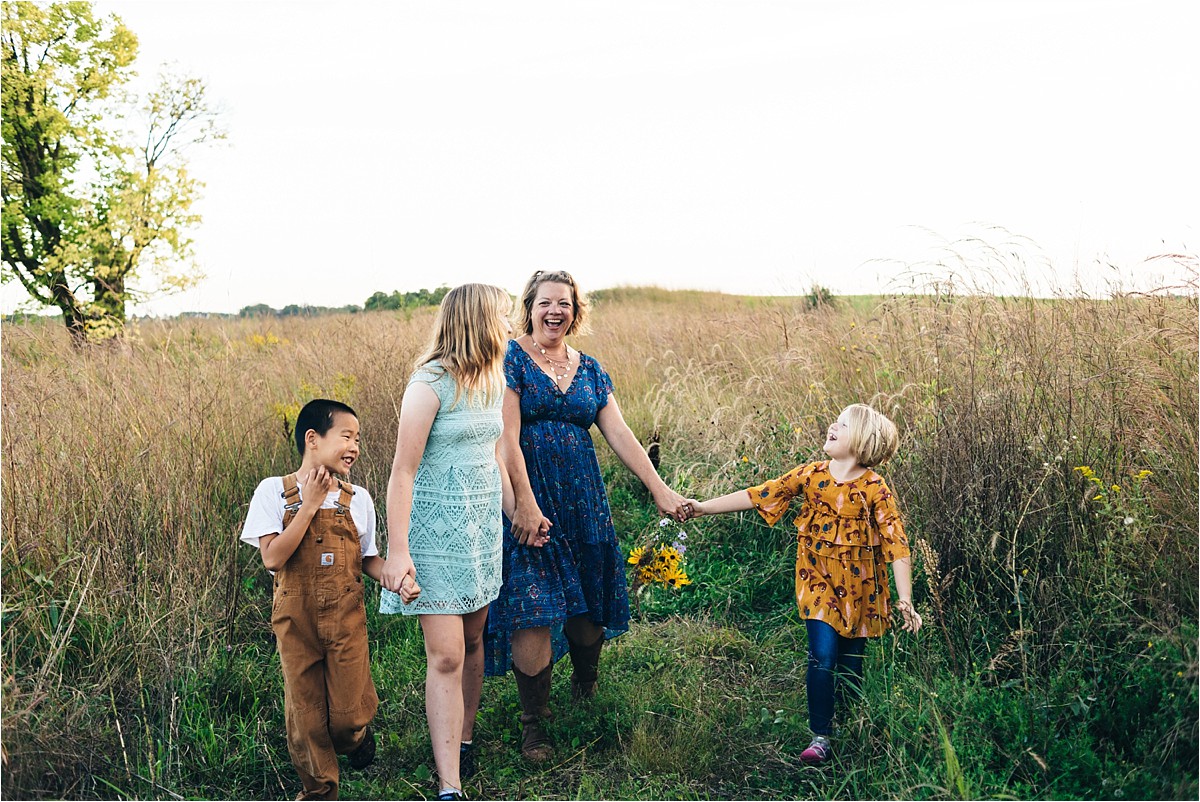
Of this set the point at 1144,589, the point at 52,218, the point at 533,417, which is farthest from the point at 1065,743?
the point at 52,218

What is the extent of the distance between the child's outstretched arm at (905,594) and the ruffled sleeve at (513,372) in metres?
1.56

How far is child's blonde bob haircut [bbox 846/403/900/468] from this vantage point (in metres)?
3.28

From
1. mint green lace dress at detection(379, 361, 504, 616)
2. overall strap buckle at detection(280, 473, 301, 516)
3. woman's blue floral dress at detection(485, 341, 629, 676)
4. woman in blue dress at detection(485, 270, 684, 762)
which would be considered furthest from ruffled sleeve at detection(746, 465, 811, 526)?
overall strap buckle at detection(280, 473, 301, 516)

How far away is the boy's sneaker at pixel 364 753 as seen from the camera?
3.26 meters

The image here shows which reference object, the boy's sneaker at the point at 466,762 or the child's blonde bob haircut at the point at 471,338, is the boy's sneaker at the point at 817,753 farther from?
the child's blonde bob haircut at the point at 471,338

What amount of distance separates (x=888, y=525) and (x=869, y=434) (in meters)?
0.35

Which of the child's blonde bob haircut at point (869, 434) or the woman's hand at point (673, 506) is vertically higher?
the child's blonde bob haircut at point (869, 434)

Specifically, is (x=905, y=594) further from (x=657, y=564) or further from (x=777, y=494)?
(x=657, y=564)

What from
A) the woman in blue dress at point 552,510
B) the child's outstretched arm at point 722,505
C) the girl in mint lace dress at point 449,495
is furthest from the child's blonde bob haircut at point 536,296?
the child's outstretched arm at point 722,505

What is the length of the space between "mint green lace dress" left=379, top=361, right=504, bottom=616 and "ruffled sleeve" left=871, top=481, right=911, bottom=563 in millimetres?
1442

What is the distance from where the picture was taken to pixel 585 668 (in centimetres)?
377

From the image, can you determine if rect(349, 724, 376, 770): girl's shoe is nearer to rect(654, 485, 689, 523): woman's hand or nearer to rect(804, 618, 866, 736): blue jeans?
rect(654, 485, 689, 523): woman's hand

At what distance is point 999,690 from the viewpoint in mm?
3264

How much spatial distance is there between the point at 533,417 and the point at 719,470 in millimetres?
2207
